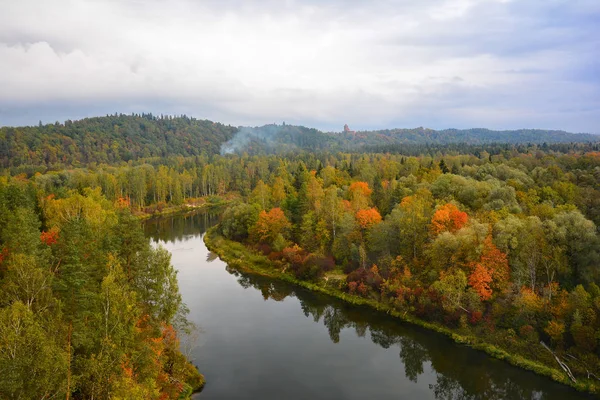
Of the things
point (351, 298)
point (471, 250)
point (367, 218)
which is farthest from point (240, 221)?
point (471, 250)

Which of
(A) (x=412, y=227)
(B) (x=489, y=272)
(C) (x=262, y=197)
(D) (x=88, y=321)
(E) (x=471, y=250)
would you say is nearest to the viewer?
(D) (x=88, y=321)

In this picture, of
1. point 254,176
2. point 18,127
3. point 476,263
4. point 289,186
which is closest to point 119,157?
point 18,127

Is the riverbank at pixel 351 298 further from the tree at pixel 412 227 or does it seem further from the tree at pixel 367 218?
the tree at pixel 367 218

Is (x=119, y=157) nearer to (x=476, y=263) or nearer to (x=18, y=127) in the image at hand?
(x=18, y=127)

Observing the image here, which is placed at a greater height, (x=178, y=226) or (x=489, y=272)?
(x=489, y=272)

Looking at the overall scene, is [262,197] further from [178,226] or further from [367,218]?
[178,226]

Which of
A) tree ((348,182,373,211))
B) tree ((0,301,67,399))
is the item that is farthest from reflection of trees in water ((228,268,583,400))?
tree ((0,301,67,399))

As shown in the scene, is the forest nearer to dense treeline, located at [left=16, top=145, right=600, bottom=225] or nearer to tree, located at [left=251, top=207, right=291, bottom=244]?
tree, located at [left=251, top=207, right=291, bottom=244]
